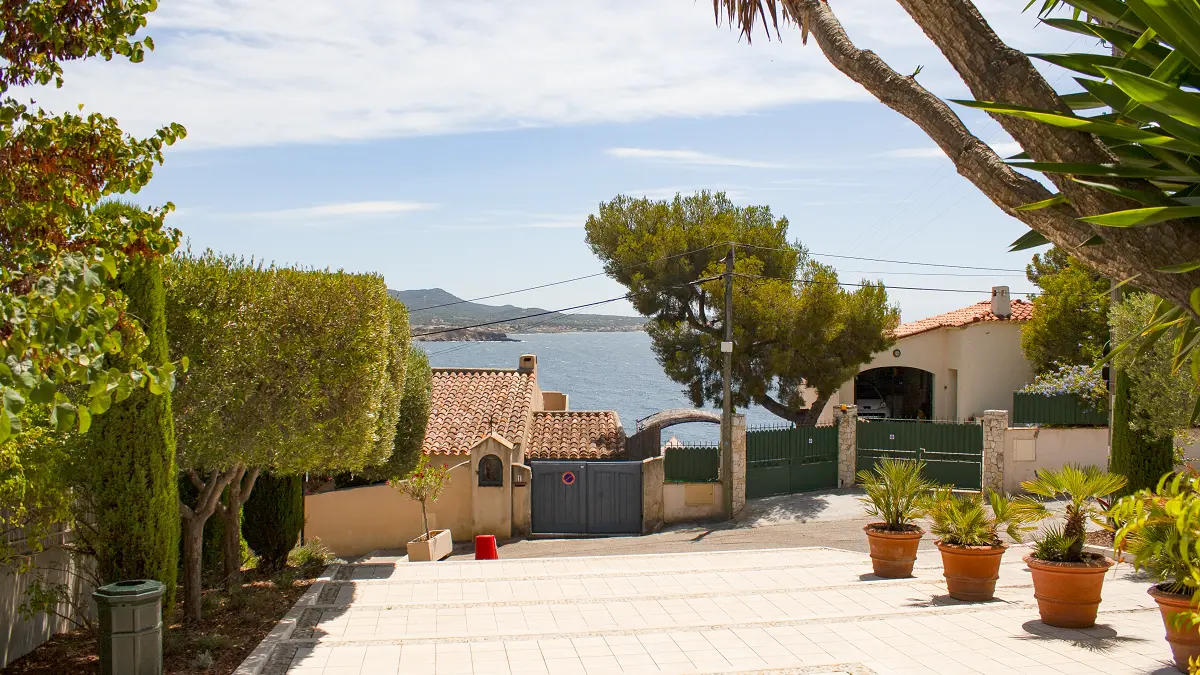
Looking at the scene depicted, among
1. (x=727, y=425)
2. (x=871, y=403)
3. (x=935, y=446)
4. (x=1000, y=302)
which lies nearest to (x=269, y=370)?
(x=727, y=425)

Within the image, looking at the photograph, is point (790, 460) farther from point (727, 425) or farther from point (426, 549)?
point (426, 549)

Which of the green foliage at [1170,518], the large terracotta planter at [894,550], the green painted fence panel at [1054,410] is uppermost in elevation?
the green foliage at [1170,518]

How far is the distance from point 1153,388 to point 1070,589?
30.8ft

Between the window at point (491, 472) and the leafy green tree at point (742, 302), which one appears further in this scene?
the leafy green tree at point (742, 302)

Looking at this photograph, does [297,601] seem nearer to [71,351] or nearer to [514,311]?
[71,351]

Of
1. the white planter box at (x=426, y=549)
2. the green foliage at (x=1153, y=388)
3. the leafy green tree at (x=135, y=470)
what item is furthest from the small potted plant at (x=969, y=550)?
the white planter box at (x=426, y=549)

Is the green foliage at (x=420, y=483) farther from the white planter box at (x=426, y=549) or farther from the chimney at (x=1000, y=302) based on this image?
the chimney at (x=1000, y=302)

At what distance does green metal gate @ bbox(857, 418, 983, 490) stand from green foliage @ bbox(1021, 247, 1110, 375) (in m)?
6.46

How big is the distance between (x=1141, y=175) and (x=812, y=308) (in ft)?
85.5

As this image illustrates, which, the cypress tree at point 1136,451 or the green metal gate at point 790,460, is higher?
the cypress tree at point 1136,451

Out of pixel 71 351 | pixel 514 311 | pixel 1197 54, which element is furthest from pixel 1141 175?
pixel 514 311

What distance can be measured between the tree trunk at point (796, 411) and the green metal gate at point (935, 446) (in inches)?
162

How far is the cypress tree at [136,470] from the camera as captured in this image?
371 inches

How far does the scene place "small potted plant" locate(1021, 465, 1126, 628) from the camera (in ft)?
31.9
